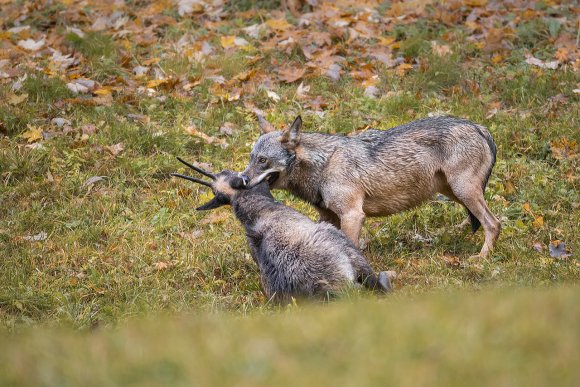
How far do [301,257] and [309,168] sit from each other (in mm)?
1861

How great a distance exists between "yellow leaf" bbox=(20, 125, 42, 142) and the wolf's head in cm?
377

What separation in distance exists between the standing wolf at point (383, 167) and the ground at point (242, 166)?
0.61 metres

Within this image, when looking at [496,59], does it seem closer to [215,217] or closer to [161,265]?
[215,217]

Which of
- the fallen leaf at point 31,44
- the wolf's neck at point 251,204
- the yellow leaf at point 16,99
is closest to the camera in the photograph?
the wolf's neck at point 251,204

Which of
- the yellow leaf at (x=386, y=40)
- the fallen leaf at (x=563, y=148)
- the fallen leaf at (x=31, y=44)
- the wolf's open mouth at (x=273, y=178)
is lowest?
the fallen leaf at (x=31, y=44)

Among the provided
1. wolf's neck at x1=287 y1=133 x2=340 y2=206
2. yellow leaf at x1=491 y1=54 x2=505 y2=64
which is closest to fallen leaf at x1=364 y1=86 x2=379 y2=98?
yellow leaf at x1=491 y1=54 x2=505 y2=64

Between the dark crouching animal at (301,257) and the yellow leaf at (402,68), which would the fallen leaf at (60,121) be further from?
the yellow leaf at (402,68)

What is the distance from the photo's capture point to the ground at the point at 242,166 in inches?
167

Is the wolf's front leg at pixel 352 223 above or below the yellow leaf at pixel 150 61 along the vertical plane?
above

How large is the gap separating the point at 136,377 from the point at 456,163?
19.4 ft

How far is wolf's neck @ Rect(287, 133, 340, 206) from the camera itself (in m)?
8.78

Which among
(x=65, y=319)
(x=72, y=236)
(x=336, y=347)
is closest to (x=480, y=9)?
(x=72, y=236)

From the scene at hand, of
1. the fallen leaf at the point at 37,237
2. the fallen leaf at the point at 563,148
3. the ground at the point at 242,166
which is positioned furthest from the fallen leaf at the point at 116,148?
the fallen leaf at the point at 563,148

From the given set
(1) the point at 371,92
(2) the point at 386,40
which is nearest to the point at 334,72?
(1) the point at 371,92
